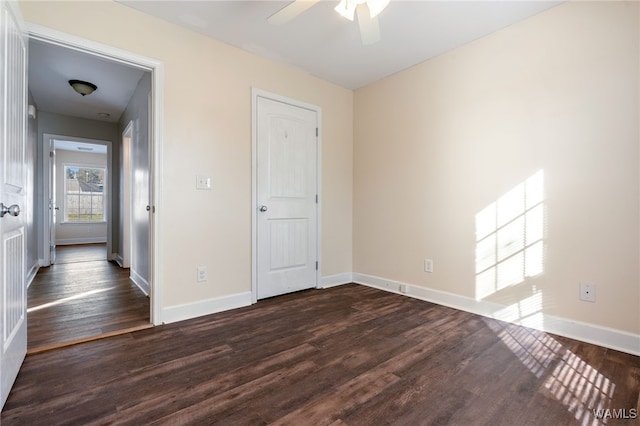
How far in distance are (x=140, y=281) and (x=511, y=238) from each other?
389 centimetres

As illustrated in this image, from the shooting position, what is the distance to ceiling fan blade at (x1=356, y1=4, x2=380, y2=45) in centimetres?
191

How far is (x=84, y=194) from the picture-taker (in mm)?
8508

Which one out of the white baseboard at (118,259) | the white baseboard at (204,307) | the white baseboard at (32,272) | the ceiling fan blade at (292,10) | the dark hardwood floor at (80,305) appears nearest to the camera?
the ceiling fan blade at (292,10)

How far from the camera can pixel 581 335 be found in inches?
87.7

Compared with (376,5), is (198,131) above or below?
below

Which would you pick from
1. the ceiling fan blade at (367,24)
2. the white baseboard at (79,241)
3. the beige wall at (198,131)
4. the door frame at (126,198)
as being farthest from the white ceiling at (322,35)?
the white baseboard at (79,241)

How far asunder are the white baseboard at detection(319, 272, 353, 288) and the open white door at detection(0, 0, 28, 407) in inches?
102

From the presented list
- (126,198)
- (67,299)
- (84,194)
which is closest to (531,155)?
(67,299)

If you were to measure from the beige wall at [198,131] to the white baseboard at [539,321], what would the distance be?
1.74 meters

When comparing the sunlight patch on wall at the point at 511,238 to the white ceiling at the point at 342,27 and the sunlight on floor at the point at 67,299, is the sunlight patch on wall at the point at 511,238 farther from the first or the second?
the sunlight on floor at the point at 67,299

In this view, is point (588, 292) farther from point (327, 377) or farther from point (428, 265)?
point (327, 377)

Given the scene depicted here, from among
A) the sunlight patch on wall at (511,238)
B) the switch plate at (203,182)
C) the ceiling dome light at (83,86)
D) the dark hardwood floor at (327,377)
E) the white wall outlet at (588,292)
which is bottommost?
the dark hardwood floor at (327,377)

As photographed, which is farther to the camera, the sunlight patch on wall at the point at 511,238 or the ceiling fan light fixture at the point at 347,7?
the sunlight patch on wall at the point at 511,238

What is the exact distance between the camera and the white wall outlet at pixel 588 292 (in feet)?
7.20
